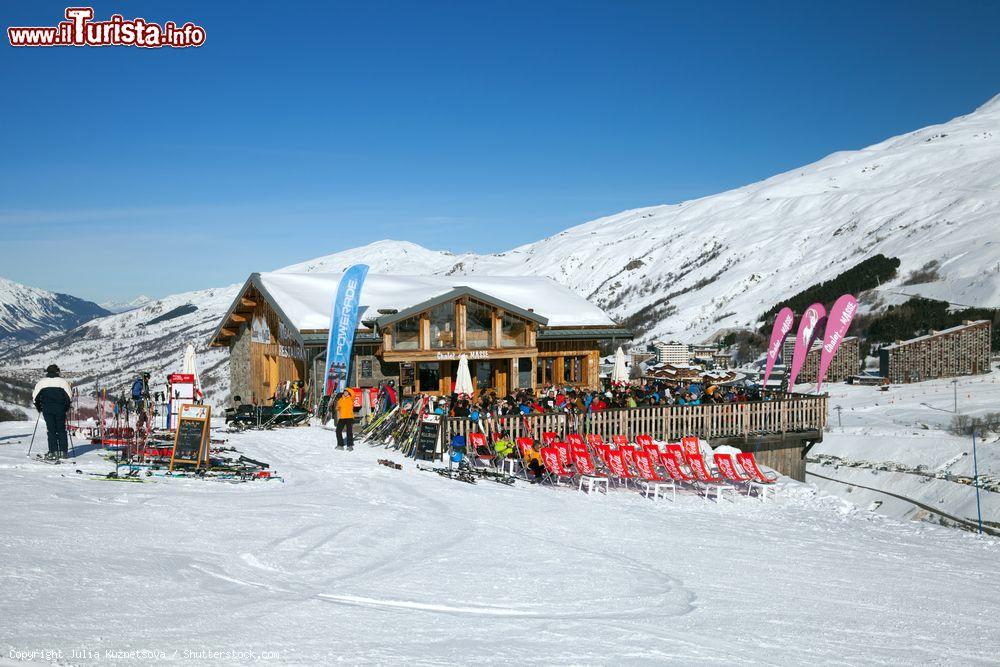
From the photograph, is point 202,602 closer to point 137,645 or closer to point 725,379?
point 137,645

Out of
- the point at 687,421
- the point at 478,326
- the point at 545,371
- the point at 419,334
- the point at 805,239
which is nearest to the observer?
the point at 687,421

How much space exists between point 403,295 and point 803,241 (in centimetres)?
6293

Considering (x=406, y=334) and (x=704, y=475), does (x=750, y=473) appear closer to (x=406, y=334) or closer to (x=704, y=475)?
(x=704, y=475)

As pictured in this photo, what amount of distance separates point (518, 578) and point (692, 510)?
21.9ft

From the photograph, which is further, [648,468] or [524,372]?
[524,372]

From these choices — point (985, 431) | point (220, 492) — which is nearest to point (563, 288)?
point (985, 431)

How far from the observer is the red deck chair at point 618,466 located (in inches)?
598

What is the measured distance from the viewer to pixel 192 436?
12844 millimetres

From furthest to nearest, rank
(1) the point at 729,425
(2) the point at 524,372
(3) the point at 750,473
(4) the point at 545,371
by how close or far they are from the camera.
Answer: (4) the point at 545,371 → (2) the point at 524,372 → (1) the point at 729,425 → (3) the point at 750,473

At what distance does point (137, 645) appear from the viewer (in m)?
5.28

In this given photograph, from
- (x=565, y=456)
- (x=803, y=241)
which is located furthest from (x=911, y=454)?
(x=803, y=241)

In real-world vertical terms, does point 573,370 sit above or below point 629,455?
above

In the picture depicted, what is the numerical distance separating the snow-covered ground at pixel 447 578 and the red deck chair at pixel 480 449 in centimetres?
266

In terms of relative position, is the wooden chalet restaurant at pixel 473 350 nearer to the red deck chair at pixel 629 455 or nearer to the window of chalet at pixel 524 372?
the window of chalet at pixel 524 372
